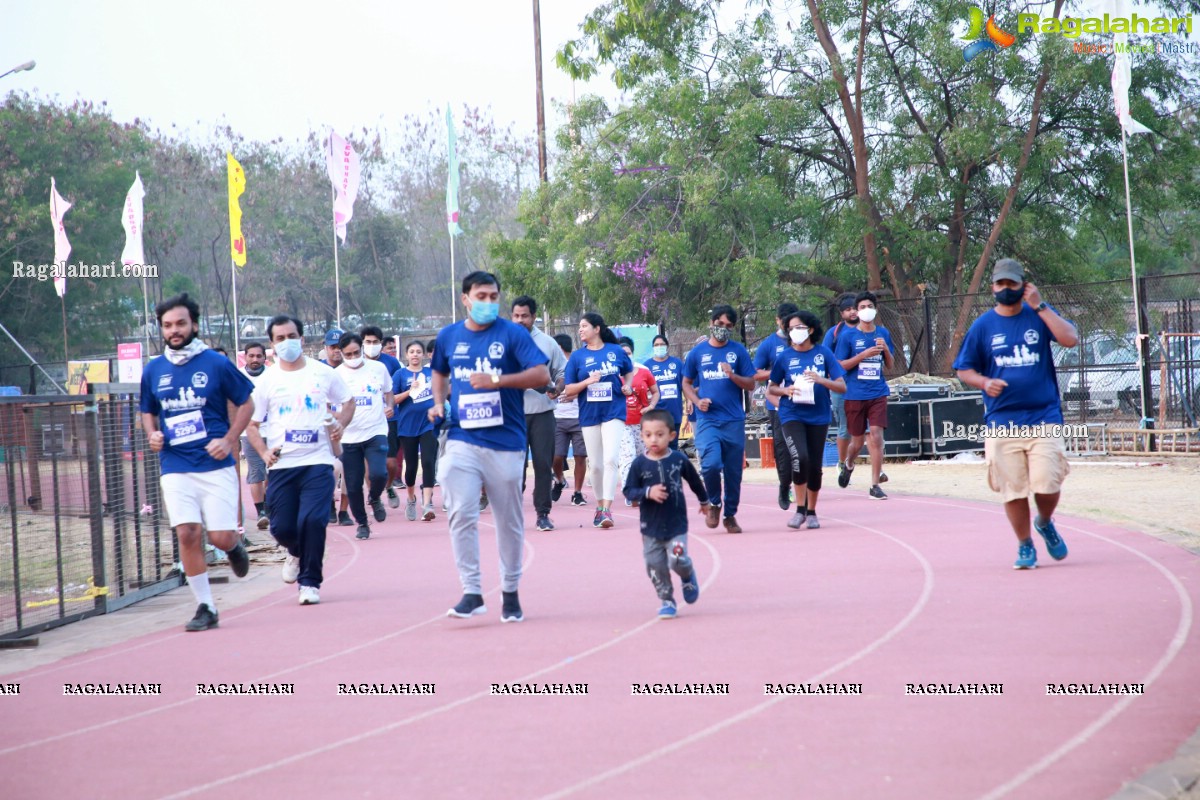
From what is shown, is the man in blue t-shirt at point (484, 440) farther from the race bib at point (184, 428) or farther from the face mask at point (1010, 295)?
the face mask at point (1010, 295)

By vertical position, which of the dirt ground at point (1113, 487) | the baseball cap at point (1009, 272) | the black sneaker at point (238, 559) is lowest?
the dirt ground at point (1113, 487)

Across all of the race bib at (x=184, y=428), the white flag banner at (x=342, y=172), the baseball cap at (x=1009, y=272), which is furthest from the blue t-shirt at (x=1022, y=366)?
the white flag banner at (x=342, y=172)

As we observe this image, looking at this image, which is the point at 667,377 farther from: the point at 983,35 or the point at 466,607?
the point at 983,35

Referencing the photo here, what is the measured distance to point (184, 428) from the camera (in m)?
8.51

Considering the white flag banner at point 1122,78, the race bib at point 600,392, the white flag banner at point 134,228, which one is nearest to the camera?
the race bib at point 600,392

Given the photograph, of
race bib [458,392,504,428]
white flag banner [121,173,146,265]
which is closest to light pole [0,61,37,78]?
white flag banner [121,173,146,265]

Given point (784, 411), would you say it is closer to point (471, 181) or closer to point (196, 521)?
point (196, 521)

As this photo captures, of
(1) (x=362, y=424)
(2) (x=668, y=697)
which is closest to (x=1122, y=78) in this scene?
(1) (x=362, y=424)

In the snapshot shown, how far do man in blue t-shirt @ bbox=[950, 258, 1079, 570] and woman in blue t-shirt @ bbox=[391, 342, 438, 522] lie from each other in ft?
25.0

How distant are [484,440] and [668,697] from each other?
103 inches

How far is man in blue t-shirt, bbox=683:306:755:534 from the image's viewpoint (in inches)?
486

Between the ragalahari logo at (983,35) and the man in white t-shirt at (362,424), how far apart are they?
53.6 ft

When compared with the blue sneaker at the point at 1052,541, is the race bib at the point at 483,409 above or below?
above

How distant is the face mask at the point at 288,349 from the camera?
996 centimetres
